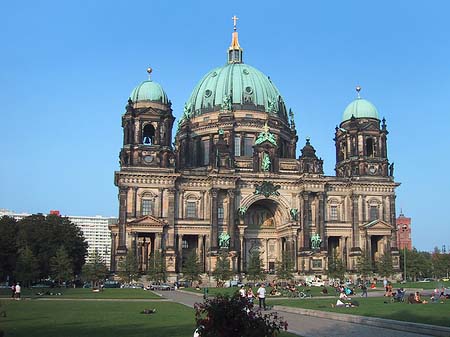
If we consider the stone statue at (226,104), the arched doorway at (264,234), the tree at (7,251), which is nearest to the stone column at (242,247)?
the arched doorway at (264,234)

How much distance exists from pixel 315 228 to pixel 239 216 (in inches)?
472

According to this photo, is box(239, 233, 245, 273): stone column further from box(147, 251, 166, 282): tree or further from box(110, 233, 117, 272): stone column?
box(110, 233, 117, 272): stone column

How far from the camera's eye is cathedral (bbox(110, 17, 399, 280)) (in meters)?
84.0

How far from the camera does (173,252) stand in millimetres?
82250

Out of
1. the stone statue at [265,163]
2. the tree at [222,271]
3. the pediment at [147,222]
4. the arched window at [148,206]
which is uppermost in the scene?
the stone statue at [265,163]

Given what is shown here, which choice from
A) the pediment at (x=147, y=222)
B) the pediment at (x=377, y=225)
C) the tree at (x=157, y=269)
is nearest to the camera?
the tree at (x=157, y=269)

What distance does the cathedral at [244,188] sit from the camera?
84.0 metres

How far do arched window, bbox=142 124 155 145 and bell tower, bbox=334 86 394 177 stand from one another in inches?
1281

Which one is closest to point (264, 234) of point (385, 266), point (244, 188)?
point (244, 188)

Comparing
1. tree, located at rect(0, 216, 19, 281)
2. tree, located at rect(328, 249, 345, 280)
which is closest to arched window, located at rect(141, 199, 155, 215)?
tree, located at rect(0, 216, 19, 281)

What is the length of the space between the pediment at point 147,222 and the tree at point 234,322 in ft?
223

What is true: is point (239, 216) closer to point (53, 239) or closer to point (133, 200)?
point (133, 200)

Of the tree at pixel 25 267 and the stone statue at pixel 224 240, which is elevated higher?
the stone statue at pixel 224 240

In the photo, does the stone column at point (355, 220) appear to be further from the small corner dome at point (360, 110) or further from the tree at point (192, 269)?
the tree at point (192, 269)
